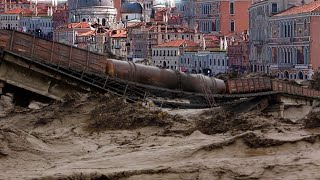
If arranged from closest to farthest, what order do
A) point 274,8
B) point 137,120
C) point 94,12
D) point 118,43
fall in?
point 137,120
point 274,8
point 118,43
point 94,12

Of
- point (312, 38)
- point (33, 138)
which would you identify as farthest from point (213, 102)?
point (312, 38)

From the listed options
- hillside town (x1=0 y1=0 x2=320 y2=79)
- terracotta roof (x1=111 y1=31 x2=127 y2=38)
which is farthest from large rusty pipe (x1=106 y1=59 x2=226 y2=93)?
terracotta roof (x1=111 y1=31 x2=127 y2=38)

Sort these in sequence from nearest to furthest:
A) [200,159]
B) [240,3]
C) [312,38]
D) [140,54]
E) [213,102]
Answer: [200,159], [213,102], [312,38], [140,54], [240,3]

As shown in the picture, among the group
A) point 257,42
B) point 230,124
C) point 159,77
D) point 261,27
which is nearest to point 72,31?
point 261,27

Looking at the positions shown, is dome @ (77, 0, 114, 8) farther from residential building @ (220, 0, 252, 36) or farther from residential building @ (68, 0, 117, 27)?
residential building @ (220, 0, 252, 36)

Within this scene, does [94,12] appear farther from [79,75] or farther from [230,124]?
[230,124]

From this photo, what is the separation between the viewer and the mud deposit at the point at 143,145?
1596cm

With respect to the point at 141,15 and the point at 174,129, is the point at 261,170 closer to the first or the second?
the point at 174,129

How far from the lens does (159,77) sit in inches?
1277

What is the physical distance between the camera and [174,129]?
22953mm

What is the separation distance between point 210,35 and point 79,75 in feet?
399

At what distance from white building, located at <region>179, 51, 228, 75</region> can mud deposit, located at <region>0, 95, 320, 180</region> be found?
9494 centimetres

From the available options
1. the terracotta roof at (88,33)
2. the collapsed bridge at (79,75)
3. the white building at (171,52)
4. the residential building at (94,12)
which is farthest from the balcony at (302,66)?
the residential building at (94,12)

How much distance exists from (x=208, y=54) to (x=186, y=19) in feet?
168
